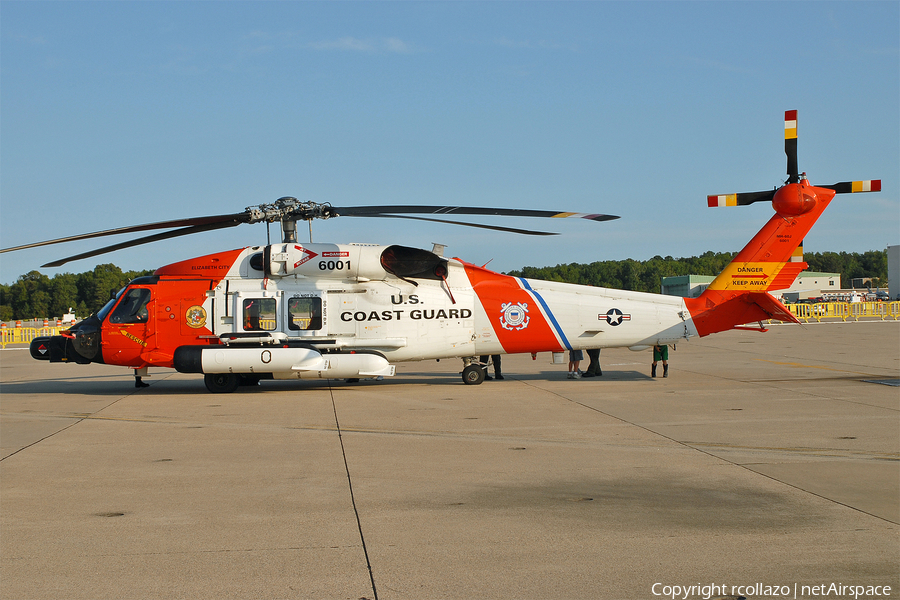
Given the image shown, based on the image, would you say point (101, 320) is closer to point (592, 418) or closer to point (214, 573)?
point (592, 418)

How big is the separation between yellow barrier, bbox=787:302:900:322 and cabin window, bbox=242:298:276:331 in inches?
1594

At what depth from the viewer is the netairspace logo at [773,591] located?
4.38 m

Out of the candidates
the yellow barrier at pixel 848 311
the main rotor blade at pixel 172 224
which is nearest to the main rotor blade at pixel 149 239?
the main rotor blade at pixel 172 224

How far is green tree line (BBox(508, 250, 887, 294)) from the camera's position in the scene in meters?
137

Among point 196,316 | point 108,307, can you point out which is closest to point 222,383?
point 196,316

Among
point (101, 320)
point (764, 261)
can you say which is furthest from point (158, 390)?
point (764, 261)

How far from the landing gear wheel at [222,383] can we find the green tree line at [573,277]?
2736 inches

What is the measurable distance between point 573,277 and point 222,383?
118068 millimetres

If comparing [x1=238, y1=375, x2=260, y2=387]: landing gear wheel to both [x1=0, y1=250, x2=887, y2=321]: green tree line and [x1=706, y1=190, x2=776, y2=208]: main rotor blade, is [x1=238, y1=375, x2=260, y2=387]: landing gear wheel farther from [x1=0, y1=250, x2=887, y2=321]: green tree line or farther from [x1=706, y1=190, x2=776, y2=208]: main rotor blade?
[x1=0, y1=250, x2=887, y2=321]: green tree line

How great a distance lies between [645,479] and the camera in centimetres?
A: 731

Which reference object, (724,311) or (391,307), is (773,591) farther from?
(724,311)

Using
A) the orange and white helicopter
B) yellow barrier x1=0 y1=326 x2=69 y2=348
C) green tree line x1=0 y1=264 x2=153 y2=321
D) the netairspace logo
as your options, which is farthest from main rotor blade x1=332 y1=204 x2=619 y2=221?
green tree line x1=0 y1=264 x2=153 y2=321

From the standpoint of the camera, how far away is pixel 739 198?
15891mm

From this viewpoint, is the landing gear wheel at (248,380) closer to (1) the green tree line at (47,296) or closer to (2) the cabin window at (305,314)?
(2) the cabin window at (305,314)
